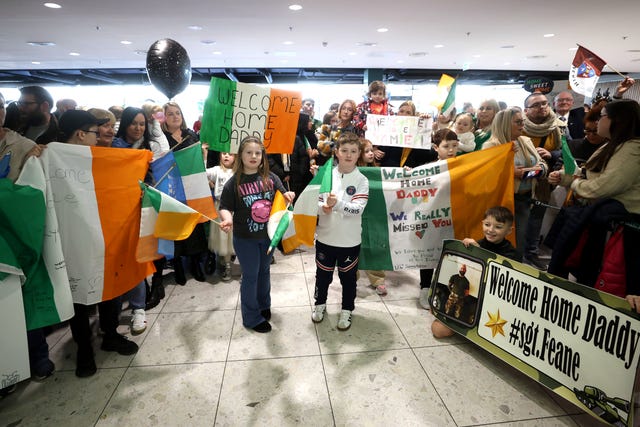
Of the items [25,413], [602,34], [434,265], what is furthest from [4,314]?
[602,34]

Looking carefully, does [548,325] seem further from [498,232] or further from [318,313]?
[318,313]

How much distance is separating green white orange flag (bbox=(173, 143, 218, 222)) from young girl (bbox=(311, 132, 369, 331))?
0.92m

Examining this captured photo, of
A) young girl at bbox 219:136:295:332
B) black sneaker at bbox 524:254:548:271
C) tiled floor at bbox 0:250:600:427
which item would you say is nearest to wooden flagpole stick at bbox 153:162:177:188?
young girl at bbox 219:136:295:332

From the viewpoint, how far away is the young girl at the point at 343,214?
90.6 inches

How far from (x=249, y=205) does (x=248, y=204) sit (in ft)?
0.03

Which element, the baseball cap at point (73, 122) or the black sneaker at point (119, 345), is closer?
the baseball cap at point (73, 122)

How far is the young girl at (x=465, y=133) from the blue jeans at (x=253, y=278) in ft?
6.62

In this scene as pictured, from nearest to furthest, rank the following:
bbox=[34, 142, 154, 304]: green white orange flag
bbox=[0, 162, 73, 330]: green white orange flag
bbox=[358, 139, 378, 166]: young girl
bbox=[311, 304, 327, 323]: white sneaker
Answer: bbox=[0, 162, 73, 330]: green white orange flag, bbox=[34, 142, 154, 304]: green white orange flag, bbox=[311, 304, 327, 323]: white sneaker, bbox=[358, 139, 378, 166]: young girl

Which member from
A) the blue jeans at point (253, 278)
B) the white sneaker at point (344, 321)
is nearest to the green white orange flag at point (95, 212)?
the blue jeans at point (253, 278)

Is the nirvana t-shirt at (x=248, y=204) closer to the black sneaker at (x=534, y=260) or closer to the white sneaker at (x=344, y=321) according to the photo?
the white sneaker at (x=344, y=321)

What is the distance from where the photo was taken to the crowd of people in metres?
1.92

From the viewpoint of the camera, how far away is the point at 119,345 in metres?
2.30

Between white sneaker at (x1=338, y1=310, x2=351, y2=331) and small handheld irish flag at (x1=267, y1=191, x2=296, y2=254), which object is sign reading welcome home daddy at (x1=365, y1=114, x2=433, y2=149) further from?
white sneaker at (x1=338, y1=310, x2=351, y2=331)

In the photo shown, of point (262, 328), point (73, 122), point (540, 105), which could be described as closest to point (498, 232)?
point (540, 105)
